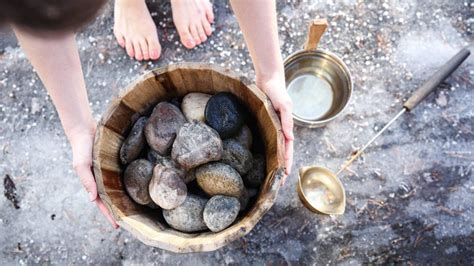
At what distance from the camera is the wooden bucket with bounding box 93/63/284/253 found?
43.5 inches

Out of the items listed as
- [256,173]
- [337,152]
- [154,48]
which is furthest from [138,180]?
[337,152]

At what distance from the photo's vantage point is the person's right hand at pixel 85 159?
3.95 feet

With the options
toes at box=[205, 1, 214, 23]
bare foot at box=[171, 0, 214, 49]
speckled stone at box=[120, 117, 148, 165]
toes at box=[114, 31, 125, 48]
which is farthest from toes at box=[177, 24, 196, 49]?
speckled stone at box=[120, 117, 148, 165]

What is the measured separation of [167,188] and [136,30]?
2.71 ft

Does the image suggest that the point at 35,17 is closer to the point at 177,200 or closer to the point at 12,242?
the point at 177,200

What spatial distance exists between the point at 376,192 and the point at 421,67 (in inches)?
21.5

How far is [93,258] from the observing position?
168cm

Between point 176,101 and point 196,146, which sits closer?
point 196,146

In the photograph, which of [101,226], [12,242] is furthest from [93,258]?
[12,242]

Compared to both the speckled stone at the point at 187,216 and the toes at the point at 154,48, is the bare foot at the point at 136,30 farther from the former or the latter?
the speckled stone at the point at 187,216

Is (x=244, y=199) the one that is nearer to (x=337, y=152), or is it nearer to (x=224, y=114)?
(x=224, y=114)

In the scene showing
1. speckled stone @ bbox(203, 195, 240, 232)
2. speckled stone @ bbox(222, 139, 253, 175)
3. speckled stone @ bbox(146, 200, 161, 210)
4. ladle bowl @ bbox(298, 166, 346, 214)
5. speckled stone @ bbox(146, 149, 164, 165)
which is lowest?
ladle bowl @ bbox(298, 166, 346, 214)

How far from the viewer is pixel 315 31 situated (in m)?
1.59

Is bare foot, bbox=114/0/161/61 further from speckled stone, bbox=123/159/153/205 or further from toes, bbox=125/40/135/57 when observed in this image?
speckled stone, bbox=123/159/153/205
